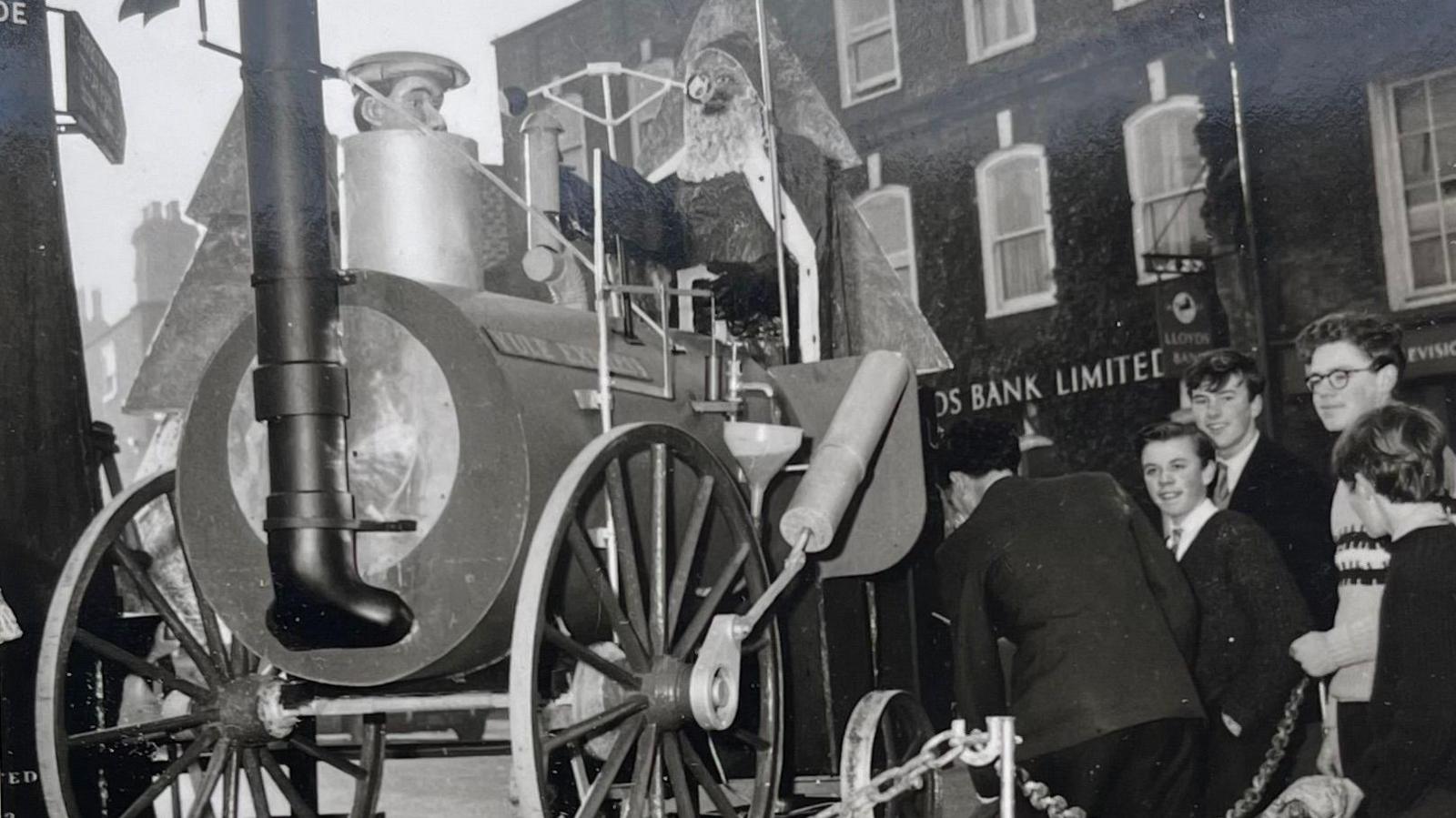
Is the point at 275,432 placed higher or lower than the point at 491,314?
lower

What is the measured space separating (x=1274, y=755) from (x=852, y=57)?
3.18 metres

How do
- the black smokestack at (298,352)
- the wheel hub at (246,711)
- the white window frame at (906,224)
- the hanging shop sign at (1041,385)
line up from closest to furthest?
the black smokestack at (298,352) < the wheel hub at (246,711) < the hanging shop sign at (1041,385) < the white window frame at (906,224)

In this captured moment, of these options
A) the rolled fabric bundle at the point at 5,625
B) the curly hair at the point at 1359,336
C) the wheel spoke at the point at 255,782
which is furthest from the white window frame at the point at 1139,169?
the rolled fabric bundle at the point at 5,625

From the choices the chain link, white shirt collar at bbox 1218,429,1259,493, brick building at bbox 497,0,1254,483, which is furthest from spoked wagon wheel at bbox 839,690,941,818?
white shirt collar at bbox 1218,429,1259,493

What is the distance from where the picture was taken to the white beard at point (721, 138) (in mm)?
4906

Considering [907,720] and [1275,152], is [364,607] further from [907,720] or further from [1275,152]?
[1275,152]

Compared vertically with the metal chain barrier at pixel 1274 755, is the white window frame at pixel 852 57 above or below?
above

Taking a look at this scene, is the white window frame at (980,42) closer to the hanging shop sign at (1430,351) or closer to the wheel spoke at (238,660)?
the hanging shop sign at (1430,351)

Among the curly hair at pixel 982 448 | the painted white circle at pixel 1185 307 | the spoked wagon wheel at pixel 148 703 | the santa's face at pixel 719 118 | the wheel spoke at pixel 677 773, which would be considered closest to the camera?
the wheel spoke at pixel 677 773

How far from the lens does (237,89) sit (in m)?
4.97

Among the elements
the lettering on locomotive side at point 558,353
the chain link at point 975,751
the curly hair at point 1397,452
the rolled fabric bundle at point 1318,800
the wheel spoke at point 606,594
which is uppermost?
the lettering on locomotive side at point 558,353

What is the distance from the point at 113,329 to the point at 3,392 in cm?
120

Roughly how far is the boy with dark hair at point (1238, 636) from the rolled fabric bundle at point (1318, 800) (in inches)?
5.0

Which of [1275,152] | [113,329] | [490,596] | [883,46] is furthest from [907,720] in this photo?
[113,329]
